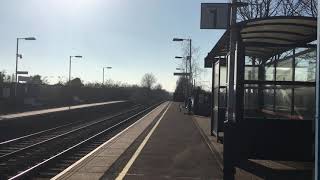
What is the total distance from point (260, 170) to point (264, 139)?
85 centimetres

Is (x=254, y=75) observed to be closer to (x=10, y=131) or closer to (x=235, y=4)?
(x=235, y=4)

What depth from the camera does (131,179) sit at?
12320 millimetres

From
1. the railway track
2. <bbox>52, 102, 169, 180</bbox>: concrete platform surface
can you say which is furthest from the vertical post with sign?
the railway track

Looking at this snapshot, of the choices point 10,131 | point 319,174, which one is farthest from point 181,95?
point 319,174

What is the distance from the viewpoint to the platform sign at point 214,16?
13784 mm

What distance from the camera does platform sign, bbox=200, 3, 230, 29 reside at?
1378cm

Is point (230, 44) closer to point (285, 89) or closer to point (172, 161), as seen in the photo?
point (285, 89)

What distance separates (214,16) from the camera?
545 inches

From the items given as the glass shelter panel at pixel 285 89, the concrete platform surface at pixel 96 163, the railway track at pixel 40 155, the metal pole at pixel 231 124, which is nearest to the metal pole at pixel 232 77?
the metal pole at pixel 231 124

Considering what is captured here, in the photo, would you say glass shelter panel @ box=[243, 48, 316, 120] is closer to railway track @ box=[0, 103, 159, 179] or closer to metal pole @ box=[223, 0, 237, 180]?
metal pole @ box=[223, 0, 237, 180]

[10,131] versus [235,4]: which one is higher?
[235,4]

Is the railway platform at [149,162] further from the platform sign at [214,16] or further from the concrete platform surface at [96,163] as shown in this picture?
the platform sign at [214,16]

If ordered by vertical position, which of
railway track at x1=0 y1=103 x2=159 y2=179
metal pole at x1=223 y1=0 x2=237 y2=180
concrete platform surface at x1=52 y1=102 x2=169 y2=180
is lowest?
railway track at x1=0 y1=103 x2=159 y2=179

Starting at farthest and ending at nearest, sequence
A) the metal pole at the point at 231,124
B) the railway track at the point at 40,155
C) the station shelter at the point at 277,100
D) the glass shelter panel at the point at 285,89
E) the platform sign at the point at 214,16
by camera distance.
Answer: the railway track at the point at 40,155
the platform sign at the point at 214,16
the glass shelter panel at the point at 285,89
the station shelter at the point at 277,100
the metal pole at the point at 231,124
